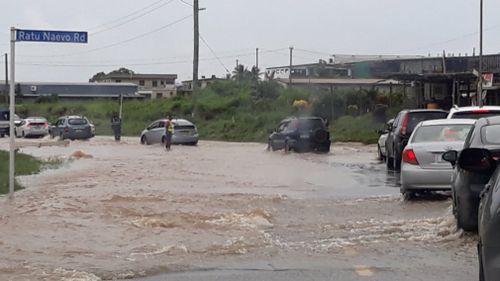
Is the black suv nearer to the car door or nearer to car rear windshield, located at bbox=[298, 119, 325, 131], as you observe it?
car rear windshield, located at bbox=[298, 119, 325, 131]

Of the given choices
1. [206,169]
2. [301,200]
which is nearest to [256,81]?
[206,169]

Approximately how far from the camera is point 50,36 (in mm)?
16000

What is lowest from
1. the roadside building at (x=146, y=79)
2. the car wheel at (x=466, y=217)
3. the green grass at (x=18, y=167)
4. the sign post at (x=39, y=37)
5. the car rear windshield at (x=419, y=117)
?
the green grass at (x=18, y=167)

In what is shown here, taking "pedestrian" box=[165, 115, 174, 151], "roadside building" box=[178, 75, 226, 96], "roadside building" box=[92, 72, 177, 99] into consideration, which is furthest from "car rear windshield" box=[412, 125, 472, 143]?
"roadside building" box=[92, 72, 177, 99]

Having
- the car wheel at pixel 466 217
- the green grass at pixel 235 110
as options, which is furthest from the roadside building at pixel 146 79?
the car wheel at pixel 466 217

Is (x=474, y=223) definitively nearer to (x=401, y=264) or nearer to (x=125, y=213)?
Answer: (x=401, y=264)

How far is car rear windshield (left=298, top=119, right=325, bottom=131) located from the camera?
35.6 m

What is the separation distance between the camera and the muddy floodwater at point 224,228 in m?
10.2

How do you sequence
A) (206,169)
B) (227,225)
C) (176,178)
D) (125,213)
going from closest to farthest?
(227,225) < (125,213) < (176,178) < (206,169)

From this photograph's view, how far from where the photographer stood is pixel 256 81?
67938mm

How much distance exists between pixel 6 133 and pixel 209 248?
4837 cm

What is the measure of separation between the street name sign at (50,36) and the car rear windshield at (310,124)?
20.1 m

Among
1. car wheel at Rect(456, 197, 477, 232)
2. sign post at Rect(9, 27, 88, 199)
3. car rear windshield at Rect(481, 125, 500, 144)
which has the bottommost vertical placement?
car wheel at Rect(456, 197, 477, 232)

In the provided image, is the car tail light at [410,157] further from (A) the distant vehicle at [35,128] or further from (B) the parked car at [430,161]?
(A) the distant vehicle at [35,128]
